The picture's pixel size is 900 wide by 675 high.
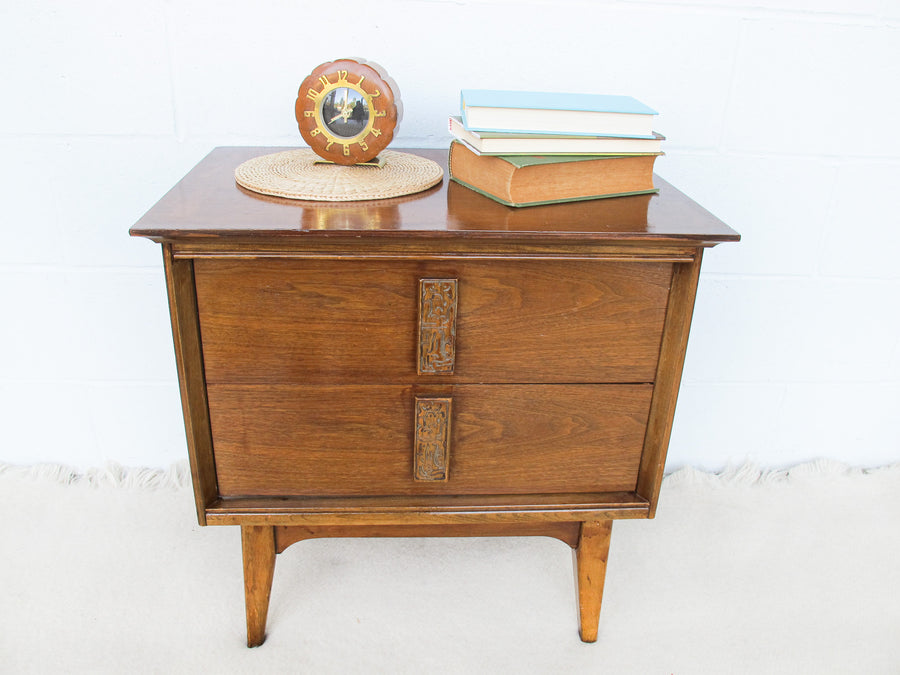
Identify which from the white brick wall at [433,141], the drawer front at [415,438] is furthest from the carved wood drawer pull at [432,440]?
the white brick wall at [433,141]

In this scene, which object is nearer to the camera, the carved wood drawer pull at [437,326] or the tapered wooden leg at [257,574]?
the carved wood drawer pull at [437,326]

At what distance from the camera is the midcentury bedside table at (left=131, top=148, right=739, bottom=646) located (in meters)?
0.81

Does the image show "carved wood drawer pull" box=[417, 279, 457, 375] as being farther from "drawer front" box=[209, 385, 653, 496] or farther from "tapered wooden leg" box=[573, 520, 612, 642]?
"tapered wooden leg" box=[573, 520, 612, 642]

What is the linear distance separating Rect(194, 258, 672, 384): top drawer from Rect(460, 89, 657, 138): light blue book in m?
0.19

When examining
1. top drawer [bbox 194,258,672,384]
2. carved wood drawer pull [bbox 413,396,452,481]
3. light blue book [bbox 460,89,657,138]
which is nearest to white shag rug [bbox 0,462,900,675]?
carved wood drawer pull [bbox 413,396,452,481]

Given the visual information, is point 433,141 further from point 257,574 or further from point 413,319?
point 257,574

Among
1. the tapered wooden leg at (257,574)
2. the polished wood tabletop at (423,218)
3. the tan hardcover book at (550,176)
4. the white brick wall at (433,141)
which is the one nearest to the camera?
the polished wood tabletop at (423,218)

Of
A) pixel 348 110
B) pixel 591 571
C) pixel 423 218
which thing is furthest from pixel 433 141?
pixel 591 571

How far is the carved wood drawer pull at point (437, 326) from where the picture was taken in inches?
32.7

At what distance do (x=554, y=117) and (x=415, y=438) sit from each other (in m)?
0.46

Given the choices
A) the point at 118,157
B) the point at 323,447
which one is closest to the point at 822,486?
the point at 323,447

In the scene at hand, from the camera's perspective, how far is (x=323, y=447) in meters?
0.92

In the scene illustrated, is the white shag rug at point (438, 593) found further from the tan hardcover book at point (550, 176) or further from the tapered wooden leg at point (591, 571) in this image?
the tan hardcover book at point (550, 176)

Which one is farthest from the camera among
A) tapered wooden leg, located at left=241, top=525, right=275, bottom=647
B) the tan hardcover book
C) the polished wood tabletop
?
tapered wooden leg, located at left=241, top=525, right=275, bottom=647
